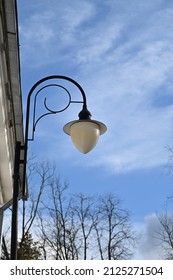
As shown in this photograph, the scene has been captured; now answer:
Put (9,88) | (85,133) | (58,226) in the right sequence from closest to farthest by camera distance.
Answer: (85,133), (9,88), (58,226)

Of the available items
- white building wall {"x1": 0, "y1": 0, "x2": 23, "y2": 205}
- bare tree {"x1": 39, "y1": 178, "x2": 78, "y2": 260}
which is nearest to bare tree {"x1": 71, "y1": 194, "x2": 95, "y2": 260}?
bare tree {"x1": 39, "y1": 178, "x2": 78, "y2": 260}

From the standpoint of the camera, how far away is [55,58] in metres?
5.99

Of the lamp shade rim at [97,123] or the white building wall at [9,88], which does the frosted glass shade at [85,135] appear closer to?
the lamp shade rim at [97,123]

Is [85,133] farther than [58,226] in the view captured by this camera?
No

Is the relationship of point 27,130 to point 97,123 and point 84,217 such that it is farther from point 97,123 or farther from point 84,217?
point 84,217

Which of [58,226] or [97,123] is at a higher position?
[58,226]

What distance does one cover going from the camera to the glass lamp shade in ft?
10.2

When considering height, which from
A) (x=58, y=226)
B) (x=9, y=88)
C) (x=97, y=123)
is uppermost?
(x=58, y=226)

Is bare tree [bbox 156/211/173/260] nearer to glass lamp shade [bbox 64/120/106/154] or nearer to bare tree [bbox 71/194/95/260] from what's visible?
bare tree [bbox 71/194/95/260]

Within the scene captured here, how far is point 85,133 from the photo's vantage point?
311 cm

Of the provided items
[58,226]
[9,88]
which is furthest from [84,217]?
[9,88]

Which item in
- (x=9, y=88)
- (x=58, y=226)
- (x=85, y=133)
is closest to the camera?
(x=85, y=133)

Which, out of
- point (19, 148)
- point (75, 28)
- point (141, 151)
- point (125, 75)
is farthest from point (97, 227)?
point (19, 148)
